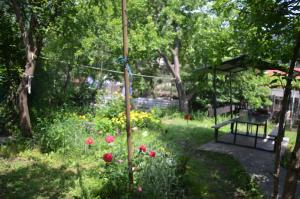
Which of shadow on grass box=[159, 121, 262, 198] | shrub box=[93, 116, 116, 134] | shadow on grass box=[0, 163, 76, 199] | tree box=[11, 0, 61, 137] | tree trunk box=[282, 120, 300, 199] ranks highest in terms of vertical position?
tree box=[11, 0, 61, 137]

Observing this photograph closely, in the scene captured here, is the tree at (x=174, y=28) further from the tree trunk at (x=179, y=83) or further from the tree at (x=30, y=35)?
the tree at (x=30, y=35)

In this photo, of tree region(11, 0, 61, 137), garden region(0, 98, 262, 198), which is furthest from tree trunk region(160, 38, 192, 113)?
tree region(11, 0, 61, 137)

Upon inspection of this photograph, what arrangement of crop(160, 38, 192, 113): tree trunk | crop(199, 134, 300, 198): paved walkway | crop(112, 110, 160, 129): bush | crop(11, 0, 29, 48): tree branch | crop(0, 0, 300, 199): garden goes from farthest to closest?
crop(160, 38, 192, 113): tree trunk → crop(112, 110, 160, 129): bush → crop(11, 0, 29, 48): tree branch → crop(199, 134, 300, 198): paved walkway → crop(0, 0, 300, 199): garden

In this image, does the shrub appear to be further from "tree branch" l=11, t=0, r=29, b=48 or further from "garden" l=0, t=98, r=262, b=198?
"tree branch" l=11, t=0, r=29, b=48

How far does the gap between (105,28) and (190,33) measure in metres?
3.75

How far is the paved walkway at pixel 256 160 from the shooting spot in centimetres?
490

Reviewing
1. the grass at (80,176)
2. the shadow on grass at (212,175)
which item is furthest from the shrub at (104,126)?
the grass at (80,176)

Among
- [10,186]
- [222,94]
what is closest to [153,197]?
[10,186]

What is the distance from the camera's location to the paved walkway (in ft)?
16.1

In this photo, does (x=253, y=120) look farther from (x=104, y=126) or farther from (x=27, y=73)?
(x=27, y=73)

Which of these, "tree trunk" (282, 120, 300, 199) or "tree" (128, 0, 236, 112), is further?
"tree" (128, 0, 236, 112)

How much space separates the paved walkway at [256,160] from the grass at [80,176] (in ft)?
0.58

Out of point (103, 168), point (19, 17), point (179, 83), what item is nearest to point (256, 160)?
point (103, 168)

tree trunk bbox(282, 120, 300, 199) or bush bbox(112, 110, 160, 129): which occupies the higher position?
tree trunk bbox(282, 120, 300, 199)
